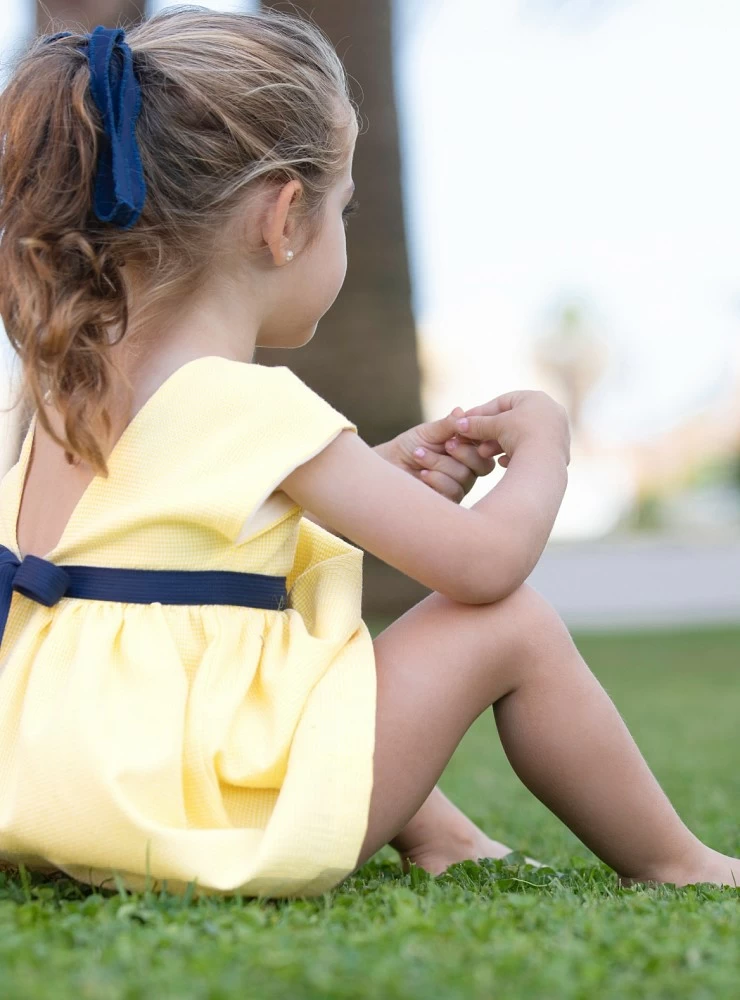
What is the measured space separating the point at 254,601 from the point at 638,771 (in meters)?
0.56

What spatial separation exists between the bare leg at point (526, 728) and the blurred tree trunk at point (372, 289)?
4649mm

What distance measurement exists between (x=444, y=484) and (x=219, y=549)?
46 cm

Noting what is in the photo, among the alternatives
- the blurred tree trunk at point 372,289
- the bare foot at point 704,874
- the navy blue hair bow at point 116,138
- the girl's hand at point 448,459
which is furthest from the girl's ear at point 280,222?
the blurred tree trunk at point 372,289

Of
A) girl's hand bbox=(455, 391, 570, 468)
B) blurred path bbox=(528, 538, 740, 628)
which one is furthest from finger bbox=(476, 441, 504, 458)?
blurred path bbox=(528, 538, 740, 628)

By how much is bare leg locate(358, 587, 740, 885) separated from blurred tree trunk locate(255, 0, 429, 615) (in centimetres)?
465

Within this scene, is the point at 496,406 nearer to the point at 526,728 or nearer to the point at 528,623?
the point at 528,623

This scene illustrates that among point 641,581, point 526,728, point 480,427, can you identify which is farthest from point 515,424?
point 641,581

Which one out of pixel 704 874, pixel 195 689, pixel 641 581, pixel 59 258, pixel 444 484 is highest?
pixel 59 258

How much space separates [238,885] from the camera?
1.36m

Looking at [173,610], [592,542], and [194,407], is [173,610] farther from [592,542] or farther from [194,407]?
[592,542]

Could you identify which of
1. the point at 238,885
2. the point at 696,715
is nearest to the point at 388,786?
the point at 238,885

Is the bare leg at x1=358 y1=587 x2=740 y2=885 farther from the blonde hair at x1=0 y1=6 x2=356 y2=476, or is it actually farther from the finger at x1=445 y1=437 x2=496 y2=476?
the blonde hair at x1=0 y1=6 x2=356 y2=476

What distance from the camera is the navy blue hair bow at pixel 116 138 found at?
1580mm

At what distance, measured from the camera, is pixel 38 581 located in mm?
1546
